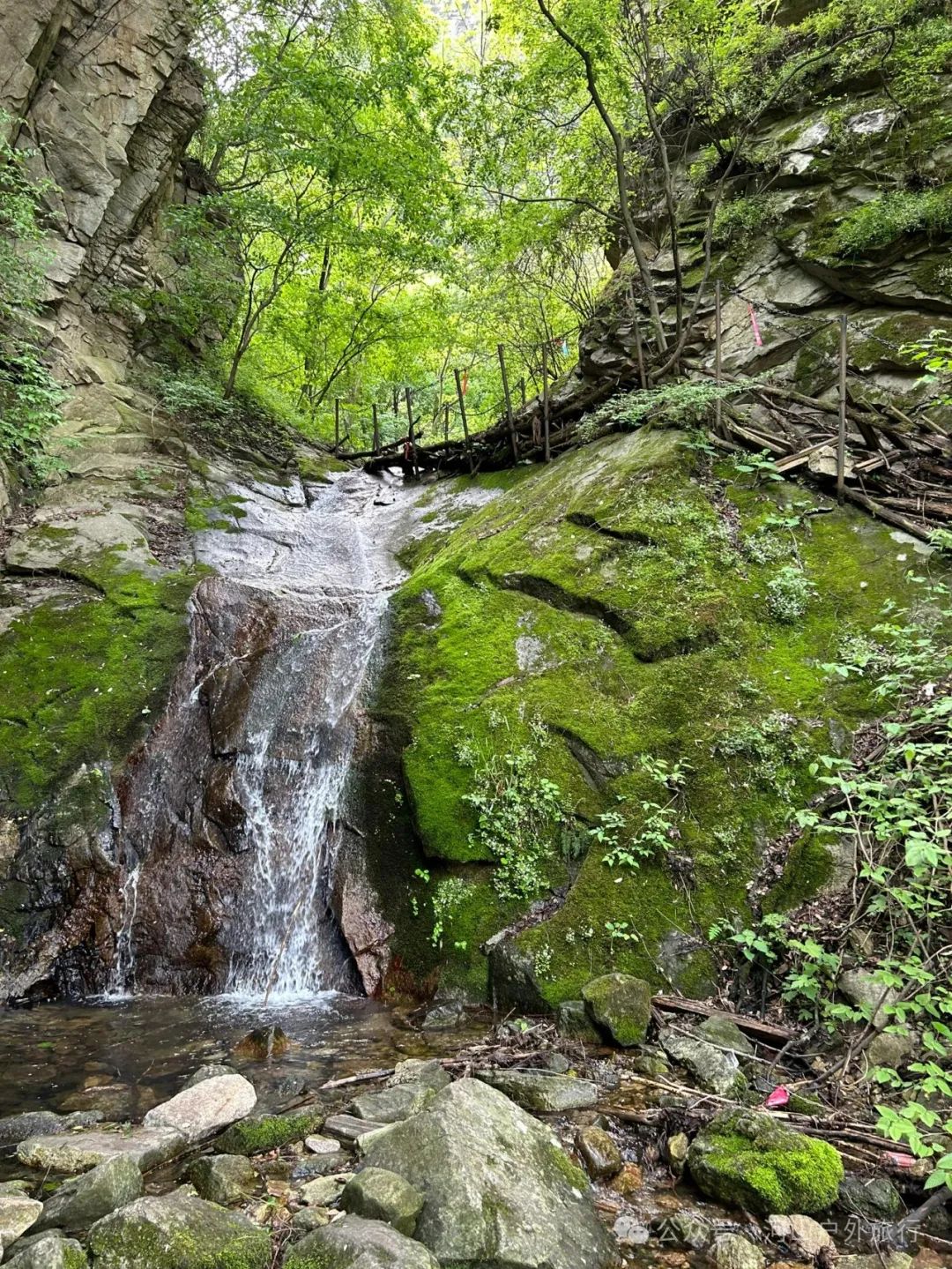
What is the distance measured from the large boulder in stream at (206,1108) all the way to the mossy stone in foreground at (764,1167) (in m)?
2.42

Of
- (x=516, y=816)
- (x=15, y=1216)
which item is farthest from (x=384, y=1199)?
(x=516, y=816)

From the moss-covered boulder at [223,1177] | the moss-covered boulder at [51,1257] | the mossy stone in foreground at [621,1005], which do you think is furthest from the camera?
the mossy stone in foreground at [621,1005]

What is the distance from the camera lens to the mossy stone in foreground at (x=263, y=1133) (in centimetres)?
333

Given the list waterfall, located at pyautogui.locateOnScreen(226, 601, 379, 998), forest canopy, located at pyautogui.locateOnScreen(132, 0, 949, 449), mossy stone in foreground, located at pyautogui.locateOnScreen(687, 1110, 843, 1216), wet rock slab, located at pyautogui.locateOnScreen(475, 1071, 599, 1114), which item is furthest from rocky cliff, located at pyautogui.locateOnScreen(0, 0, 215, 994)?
mossy stone in foreground, located at pyautogui.locateOnScreen(687, 1110, 843, 1216)

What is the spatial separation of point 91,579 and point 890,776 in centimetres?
890

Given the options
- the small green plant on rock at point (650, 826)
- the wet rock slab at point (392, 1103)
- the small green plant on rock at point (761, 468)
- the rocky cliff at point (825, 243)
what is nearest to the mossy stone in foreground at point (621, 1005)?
the small green plant on rock at point (650, 826)

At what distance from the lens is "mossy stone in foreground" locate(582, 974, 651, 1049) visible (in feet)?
13.4

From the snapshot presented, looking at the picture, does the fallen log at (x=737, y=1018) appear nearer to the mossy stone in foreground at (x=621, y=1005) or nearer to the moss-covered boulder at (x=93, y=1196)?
the mossy stone in foreground at (x=621, y=1005)

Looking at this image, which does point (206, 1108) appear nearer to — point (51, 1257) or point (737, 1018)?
point (51, 1257)

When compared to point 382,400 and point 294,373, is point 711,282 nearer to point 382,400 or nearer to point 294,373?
point 294,373

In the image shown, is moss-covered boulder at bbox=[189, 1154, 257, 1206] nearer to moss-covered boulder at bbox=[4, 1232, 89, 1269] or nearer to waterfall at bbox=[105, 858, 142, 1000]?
moss-covered boulder at bbox=[4, 1232, 89, 1269]

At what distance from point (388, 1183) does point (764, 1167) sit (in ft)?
5.45

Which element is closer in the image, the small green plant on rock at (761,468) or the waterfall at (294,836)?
the waterfall at (294,836)

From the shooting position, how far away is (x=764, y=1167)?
290cm
